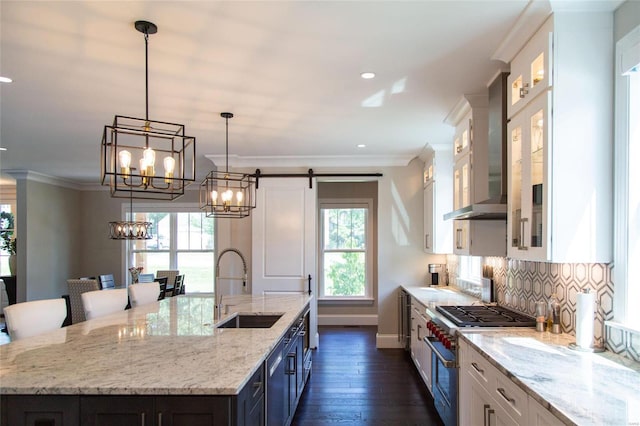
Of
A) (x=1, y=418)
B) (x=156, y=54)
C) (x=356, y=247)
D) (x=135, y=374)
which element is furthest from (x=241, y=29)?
(x=356, y=247)

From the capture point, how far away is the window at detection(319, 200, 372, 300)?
Result: 7762 mm

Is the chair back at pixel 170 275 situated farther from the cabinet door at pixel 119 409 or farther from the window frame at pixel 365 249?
the cabinet door at pixel 119 409

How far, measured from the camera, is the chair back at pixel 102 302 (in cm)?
354

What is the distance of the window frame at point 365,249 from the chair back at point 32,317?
5025mm

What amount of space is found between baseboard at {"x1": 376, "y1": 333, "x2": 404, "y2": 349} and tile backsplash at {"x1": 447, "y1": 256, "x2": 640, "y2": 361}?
8.18 ft

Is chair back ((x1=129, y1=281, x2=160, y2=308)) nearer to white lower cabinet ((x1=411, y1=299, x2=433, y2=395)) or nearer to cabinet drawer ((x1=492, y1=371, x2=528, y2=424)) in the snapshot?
white lower cabinet ((x1=411, y1=299, x2=433, y2=395))

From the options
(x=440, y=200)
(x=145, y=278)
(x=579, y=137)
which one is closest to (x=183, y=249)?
(x=145, y=278)

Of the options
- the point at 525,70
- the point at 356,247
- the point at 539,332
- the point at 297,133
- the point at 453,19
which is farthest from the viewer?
the point at 356,247

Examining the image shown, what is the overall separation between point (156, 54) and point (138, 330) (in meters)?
1.75

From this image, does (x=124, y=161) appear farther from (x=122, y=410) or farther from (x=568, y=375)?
(x=568, y=375)

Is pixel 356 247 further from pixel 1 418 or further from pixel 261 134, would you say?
pixel 1 418

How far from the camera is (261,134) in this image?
482cm

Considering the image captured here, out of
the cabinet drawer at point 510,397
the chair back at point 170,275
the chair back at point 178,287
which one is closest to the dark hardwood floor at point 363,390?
the cabinet drawer at point 510,397

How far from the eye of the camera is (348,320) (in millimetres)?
7637
